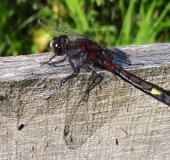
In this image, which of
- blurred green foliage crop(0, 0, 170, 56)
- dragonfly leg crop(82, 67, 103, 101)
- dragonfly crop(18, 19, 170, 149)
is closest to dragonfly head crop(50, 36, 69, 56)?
dragonfly crop(18, 19, 170, 149)

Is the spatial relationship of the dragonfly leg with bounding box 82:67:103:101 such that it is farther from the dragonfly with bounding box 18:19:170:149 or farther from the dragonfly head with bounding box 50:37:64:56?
the dragonfly head with bounding box 50:37:64:56

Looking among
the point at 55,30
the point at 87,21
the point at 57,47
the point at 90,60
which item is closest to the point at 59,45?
the point at 57,47

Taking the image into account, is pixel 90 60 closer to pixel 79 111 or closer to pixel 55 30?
pixel 79 111

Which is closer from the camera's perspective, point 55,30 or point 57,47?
point 57,47

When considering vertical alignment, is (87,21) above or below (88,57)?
below

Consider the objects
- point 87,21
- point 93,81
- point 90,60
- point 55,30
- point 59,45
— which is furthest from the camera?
point 87,21

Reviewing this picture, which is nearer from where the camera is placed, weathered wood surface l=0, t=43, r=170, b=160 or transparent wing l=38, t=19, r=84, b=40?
weathered wood surface l=0, t=43, r=170, b=160

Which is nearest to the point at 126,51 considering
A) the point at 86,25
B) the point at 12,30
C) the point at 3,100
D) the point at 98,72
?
the point at 98,72

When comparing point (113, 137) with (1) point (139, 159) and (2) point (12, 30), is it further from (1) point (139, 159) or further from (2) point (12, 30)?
(2) point (12, 30)
